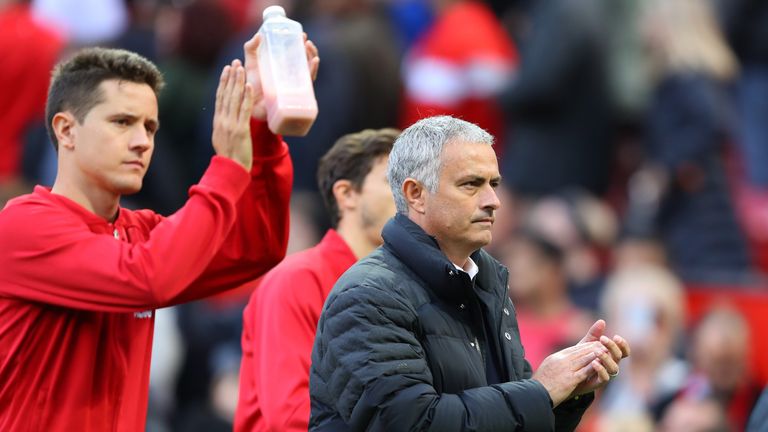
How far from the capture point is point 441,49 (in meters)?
11.6

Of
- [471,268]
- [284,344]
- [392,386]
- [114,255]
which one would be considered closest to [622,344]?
[471,268]

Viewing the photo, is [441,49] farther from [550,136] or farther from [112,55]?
[112,55]

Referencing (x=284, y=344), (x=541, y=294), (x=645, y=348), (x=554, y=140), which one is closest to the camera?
(x=284, y=344)

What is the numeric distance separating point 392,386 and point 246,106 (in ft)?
4.16

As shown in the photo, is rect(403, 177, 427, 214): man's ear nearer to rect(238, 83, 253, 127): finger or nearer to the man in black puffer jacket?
the man in black puffer jacket

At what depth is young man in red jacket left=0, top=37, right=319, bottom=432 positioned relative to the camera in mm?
5203

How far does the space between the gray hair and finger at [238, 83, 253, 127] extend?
0.62 meters

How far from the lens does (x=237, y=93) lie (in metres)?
5.41

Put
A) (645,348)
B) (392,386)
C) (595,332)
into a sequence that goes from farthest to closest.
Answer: (645,348)
(595,332)
(392,386)

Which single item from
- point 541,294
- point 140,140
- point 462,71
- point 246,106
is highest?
point 462,71

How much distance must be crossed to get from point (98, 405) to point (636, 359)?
168 inches

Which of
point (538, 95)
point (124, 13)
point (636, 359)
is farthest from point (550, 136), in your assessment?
point (124, 13)

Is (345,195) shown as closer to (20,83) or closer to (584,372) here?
(584,372)

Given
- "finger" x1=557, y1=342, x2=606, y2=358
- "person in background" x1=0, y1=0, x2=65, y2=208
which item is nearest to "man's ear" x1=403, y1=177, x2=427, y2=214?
"finger" x1=557, y1=342, x2=606, y2=358
